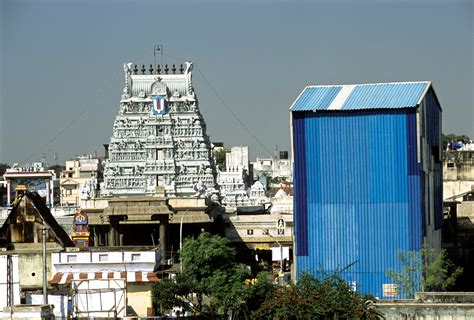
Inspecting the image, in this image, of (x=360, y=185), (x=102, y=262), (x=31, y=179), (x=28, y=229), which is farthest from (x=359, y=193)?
(x=31, y=179)

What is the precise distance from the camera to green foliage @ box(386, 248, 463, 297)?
2124 inches

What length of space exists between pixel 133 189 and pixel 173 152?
373 centimetres

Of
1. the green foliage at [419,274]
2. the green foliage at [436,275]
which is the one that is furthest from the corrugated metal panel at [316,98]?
the green foliage at [436,275]

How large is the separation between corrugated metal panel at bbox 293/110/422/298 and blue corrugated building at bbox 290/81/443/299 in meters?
0.04

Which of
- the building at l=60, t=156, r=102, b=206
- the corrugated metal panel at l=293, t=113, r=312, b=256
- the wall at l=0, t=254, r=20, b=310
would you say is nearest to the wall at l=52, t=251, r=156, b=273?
the corrugated metal panel at l=293, t=113, r=312, b=256

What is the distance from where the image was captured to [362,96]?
58.2 meters

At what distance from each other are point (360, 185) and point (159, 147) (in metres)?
43.6

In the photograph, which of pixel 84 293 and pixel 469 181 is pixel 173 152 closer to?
pixel 469 181

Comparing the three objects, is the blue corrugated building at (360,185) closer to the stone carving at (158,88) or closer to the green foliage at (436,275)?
the green foliage at (436,275)

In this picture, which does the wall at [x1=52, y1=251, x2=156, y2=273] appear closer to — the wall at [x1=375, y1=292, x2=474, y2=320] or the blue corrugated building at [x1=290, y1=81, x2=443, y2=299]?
the blue corrugated building at [x1=290, y1=81, x2=443, y2=299]

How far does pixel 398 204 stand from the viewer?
56.0m

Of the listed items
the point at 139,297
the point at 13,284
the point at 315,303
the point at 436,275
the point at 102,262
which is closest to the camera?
the point at 13,284

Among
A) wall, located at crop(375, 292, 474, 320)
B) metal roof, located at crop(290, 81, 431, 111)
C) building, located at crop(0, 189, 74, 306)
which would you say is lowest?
wall, located at crop(375, 292, 474, 320)

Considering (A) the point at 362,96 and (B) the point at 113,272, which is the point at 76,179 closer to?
(A) the point at 362,96
